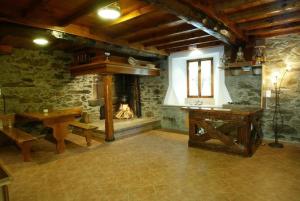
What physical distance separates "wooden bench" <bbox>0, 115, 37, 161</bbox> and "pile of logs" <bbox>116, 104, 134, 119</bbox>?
10.4 feet

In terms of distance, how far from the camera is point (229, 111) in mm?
3797

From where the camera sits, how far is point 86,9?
285 centimetres

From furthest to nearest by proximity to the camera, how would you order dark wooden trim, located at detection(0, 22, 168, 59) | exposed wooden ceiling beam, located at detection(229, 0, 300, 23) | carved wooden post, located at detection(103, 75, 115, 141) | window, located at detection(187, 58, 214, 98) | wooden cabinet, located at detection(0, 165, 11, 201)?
window, located at detection(187, 58, 214, 98), carved wooden post, located at detection(103, 75, 115, 141), dark wooden trim, located at detection(0, 22, 168, 59), exposed wooden ceiling beam, located at detection(229, 0, 300, 23), wooden cabinet, located at detection(0, 165, 11, 201)

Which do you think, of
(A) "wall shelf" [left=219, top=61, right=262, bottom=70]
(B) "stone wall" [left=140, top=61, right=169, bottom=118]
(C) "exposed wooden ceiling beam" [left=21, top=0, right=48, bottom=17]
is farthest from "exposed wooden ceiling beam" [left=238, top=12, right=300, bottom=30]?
(C) "exposed wooden ceiling beam" [left=21, top=0, right=48, bottom=17]

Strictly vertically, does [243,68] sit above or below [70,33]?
below

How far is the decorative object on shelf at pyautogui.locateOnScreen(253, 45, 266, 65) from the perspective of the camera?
457cm

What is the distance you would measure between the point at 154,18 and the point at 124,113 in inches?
163

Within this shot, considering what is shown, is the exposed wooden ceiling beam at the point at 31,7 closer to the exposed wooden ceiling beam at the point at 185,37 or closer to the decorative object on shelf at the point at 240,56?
the exposed wooden ceiling beam at the point at 185,37

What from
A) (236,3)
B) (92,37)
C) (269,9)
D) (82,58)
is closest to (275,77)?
(269,9)

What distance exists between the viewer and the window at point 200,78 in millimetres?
5867

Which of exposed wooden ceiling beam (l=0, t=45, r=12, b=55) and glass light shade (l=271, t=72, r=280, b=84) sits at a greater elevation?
exposed wooden ceiling beam (l=0, t=45, r=12, b=55)

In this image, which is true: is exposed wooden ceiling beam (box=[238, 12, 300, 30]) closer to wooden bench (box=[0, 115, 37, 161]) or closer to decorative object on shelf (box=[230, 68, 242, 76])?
decorative object on shelf (box=[230, 68, 242, 76])

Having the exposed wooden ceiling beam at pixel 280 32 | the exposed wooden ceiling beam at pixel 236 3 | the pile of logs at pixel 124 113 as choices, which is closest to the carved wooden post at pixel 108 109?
the pile of logs at pixel 124 113

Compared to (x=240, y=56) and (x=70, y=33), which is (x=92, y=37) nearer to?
(x=70, y=33)
